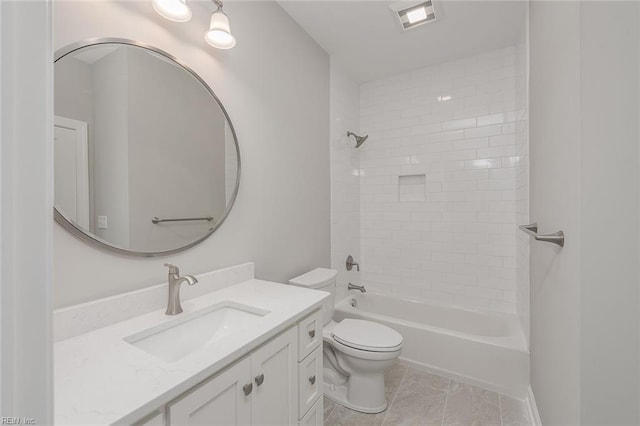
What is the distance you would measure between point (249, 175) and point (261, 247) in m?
0.46

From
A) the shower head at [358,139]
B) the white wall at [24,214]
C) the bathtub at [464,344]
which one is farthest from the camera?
the shower head at [358,139]

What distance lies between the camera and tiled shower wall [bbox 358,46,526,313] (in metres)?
2.38

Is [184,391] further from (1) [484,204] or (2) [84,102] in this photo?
(1) [484,204]

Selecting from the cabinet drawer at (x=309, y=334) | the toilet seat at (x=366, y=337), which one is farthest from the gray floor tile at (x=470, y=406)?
the cabinet drawer at (x=309, y=334)

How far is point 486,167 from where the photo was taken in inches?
96.3

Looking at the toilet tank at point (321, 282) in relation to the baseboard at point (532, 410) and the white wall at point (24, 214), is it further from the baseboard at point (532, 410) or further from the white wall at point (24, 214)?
the white wall at point (24, 214)

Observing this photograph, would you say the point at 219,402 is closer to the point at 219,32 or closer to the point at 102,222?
the point at 102,222

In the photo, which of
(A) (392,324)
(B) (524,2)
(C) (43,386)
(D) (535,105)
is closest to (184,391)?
(C) (43,386)

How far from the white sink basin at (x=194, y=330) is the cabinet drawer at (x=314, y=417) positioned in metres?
0.51

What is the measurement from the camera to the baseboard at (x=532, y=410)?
153cm

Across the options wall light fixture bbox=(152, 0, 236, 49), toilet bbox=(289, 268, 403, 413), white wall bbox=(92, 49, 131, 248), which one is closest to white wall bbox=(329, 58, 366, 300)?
toilet bbox=(289, 268, 403, 413)

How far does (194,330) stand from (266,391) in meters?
0.38

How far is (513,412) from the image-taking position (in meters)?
1.70
